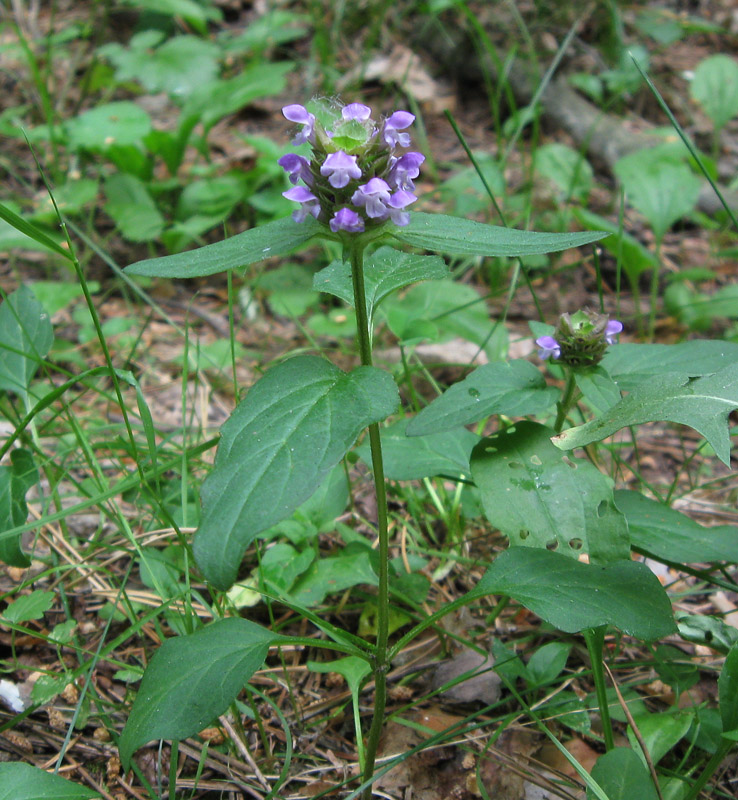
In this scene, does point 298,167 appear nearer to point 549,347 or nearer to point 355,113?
point 355,113

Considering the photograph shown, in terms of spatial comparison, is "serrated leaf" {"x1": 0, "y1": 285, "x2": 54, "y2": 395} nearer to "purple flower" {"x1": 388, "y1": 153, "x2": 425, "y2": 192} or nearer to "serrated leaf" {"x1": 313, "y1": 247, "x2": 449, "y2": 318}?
"serrated leaf" {"x1": 313, "y1": 247, "x2": 449, "y2": 318}

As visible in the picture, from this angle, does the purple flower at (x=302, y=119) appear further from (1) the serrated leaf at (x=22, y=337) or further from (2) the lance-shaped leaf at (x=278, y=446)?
(1) the serrated leaf at (x=22, y=337)

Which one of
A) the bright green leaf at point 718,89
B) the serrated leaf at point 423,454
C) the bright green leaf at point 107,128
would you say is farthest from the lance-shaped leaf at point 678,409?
the bright green leaf at point 718,89

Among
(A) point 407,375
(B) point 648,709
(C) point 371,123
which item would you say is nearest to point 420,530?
(A) point 407,375

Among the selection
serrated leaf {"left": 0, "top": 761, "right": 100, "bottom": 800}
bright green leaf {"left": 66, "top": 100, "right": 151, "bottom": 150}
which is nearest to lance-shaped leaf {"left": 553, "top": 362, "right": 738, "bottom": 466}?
serrated leaf {"left": 0, "top": 761, "right": 100, "bottom": 800}

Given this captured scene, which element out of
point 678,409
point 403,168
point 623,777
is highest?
point 403,168

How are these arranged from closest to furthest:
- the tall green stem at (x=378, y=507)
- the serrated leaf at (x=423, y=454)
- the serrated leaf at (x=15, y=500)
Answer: the tall green stem at (x=378, y=507) < the serrated leaf at (x=15, y=500) < the serrated leaf at (x=423, y=454)

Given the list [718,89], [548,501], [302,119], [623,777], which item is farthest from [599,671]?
[718,89]
